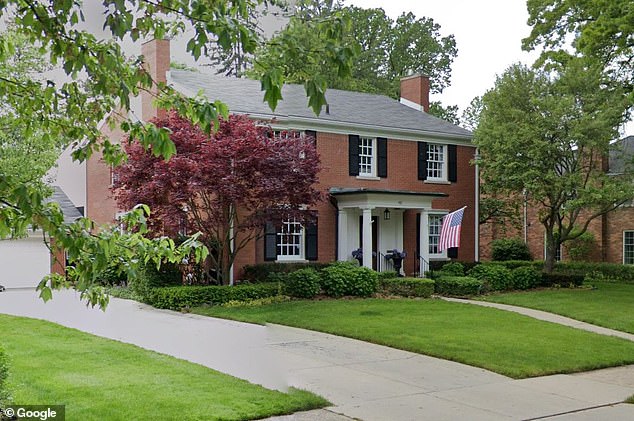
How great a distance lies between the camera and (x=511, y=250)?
32.1 meters

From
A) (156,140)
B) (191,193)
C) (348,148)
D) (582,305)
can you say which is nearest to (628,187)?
(582,305)

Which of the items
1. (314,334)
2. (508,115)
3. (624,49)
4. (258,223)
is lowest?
(314,334)

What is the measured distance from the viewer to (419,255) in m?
24.5

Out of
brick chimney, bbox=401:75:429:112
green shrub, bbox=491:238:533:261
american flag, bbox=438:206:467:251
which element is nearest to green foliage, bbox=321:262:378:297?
american flag, bbox=438:206:467:251

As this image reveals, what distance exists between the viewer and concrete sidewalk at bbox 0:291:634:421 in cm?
819

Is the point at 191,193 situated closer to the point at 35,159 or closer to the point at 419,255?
the point at 419,255

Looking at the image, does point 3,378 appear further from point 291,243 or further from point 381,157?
point 381,157

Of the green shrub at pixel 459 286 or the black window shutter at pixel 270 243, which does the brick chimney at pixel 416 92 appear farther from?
the black window shutter at pixel 270 243

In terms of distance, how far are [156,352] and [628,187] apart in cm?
1760

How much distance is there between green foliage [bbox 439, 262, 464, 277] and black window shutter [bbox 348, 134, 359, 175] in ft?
13.9

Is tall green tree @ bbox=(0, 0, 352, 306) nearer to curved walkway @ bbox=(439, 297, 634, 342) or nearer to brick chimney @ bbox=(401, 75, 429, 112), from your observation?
curved walkway @ bbox=(439, 297, 634, 342)

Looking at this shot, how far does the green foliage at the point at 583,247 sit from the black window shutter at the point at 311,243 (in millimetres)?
13665

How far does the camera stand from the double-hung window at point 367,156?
79.6 ft

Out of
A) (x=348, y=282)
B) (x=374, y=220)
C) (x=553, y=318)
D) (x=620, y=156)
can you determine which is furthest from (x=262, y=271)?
(x=620, y=156)
